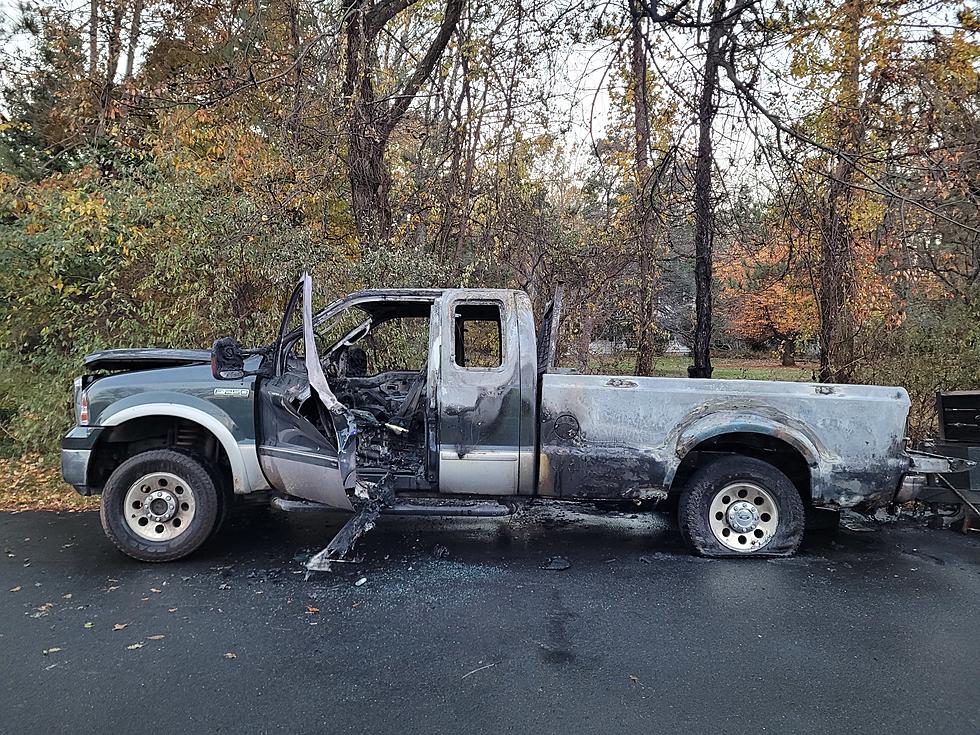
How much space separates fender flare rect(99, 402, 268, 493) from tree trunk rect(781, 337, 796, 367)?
2319cm

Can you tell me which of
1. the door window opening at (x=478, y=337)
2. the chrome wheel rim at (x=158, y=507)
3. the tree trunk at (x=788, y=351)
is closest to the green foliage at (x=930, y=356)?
the door window opening at (x=478, y=337)

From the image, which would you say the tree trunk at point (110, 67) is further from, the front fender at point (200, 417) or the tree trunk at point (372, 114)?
the front fender at point (200, 417)

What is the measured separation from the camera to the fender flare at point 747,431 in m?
5.00

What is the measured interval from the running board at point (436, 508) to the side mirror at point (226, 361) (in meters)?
1.04

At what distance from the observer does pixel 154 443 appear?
5465mm

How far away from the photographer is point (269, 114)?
33.2ft

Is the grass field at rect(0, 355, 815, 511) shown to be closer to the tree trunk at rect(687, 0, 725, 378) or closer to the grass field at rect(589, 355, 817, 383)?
the grass field at rect(589, 355, 817, 383)

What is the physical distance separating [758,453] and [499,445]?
83.3 inches

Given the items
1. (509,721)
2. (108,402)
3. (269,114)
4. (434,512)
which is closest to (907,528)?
(434,512)

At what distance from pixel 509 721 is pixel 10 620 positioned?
10.3ft

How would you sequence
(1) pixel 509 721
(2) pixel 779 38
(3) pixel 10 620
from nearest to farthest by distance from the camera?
(1) pixel 509 721
(3) pixel 10 620
(2) pixel 779 38

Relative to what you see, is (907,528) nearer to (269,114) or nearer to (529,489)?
(529,489)

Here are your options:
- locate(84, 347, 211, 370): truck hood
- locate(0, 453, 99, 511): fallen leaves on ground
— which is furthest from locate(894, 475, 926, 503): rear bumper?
locate(0, 453, 99, 511): fallen leaves on ground

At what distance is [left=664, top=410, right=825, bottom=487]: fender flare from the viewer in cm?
500
